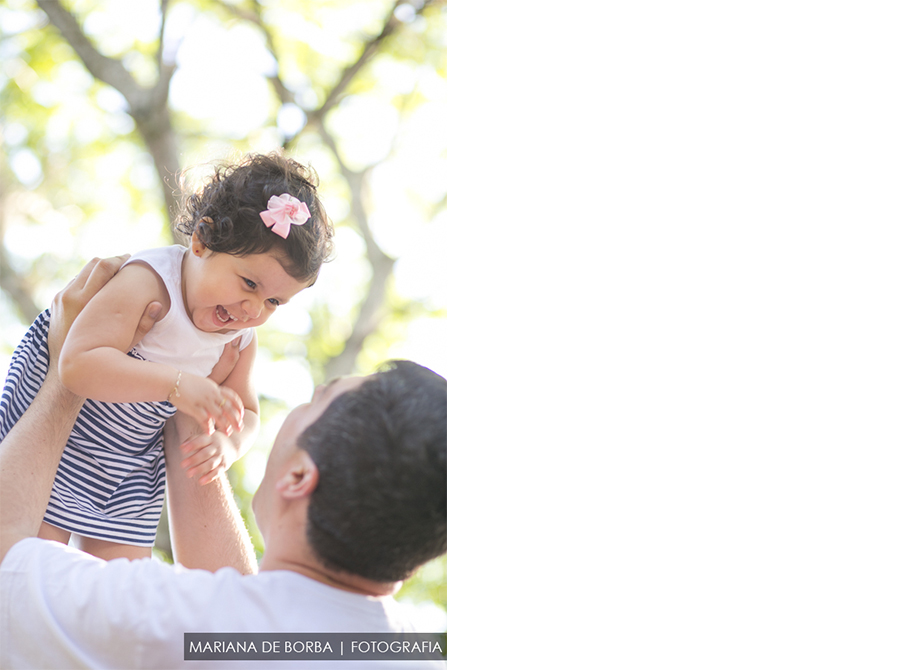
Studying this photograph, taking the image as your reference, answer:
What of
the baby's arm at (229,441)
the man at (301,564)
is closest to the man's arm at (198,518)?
the baby's arm at (229,441)

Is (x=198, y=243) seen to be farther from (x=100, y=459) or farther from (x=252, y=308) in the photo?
(x=100, y=459)

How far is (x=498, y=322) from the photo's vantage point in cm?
146

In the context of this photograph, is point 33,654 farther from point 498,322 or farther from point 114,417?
point 498,322

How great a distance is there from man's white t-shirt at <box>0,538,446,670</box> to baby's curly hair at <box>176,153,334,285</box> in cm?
52

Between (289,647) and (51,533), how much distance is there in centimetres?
50

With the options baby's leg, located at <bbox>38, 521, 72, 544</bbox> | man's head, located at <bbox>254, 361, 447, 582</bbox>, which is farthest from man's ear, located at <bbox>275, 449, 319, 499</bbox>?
baby's leg, located at <bbox>38, 521, 72, 544</bbox>

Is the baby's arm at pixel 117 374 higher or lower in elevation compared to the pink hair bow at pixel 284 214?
lower

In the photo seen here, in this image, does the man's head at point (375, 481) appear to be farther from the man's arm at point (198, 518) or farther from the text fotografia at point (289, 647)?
the man's arm at point (198, 518)

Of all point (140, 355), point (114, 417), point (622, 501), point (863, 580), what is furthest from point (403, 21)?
point (863, 580)

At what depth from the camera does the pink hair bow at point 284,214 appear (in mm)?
1200

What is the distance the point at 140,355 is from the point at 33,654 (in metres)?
0.46

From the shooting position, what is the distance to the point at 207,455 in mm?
1184

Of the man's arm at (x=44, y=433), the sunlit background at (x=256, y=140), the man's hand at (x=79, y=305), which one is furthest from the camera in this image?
the sunlit background at (x=256, y=140)

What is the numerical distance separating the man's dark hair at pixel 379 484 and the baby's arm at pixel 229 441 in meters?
0.30
